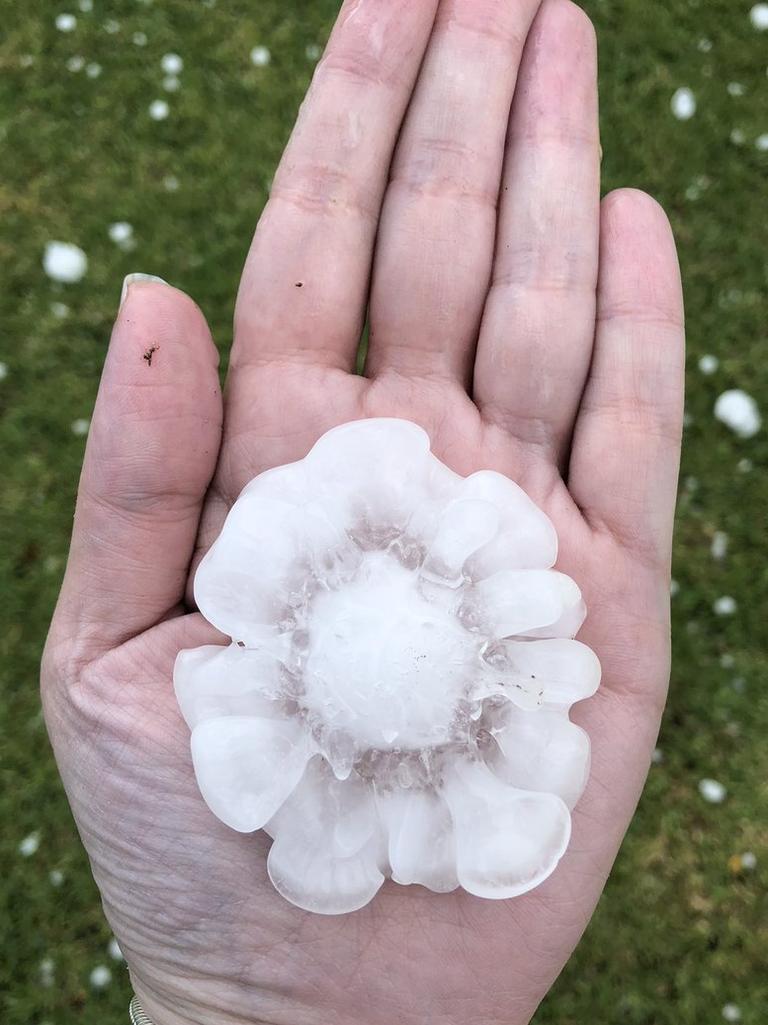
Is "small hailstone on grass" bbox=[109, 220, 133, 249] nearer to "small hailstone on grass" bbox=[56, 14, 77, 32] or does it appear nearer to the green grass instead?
the green grass

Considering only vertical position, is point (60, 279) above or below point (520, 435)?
below

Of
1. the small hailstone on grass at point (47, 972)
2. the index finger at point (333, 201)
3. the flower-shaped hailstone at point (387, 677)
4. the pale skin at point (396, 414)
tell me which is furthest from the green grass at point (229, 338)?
the flower-shaped hailstone at point (387, 677)

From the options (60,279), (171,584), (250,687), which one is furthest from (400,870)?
(60,279)

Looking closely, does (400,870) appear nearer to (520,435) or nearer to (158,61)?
(520,435)

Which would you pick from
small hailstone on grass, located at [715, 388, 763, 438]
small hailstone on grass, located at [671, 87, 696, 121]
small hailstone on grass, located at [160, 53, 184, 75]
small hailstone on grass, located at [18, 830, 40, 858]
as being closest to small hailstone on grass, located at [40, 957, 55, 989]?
small hailstone on grass, located at [18, 830, 40, 858]

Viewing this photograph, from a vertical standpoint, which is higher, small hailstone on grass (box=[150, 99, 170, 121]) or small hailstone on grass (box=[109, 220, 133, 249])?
small hailstone on grass (box=[150, 99, 170, 121])
